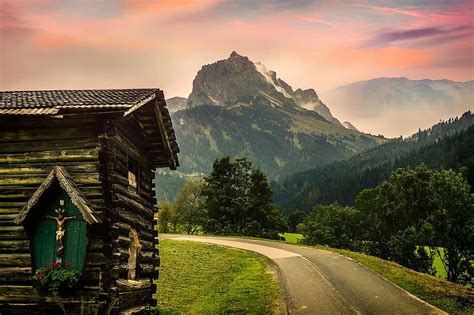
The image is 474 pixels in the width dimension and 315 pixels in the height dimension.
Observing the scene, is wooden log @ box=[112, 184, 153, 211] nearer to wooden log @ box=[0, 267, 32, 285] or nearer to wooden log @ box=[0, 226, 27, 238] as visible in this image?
wooden log @ box=[0, 226, 27, 238]

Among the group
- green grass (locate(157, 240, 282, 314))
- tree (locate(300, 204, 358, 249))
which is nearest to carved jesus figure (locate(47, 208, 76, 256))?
green grass (locate(157, 240, 282, 314))

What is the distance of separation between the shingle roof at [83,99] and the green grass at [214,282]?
8.41 meters

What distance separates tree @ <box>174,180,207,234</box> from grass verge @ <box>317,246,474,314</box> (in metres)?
41.9

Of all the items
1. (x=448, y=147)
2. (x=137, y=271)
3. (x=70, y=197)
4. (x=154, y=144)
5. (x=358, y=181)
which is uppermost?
(x=448, y=147)

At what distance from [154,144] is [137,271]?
5.39 m

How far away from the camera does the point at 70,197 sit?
1175cm

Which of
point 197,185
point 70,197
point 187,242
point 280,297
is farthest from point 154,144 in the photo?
point 197,185

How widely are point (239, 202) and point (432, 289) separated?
37.2 meters

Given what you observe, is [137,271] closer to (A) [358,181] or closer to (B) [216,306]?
(B) [216,306]

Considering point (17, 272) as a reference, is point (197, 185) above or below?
above

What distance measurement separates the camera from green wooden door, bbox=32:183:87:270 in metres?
12.1

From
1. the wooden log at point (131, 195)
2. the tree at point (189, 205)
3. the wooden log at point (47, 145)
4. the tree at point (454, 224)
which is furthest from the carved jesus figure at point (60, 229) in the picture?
the tree at point (189, 205)

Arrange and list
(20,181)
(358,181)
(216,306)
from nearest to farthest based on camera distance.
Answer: (20,181) → (216,306) → (358,181)

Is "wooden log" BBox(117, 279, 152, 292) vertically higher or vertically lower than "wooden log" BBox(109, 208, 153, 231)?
lower
